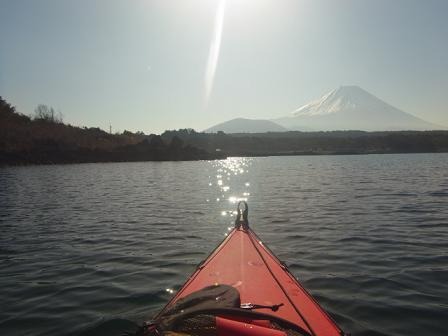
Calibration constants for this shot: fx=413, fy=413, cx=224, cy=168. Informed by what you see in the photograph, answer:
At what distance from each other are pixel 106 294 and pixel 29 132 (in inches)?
4035

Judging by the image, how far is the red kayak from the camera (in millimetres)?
5191

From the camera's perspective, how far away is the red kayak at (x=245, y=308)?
5191 mm

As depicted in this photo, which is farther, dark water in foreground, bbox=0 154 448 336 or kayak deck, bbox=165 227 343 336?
dark water in foreground, bbox=0 154 448 336

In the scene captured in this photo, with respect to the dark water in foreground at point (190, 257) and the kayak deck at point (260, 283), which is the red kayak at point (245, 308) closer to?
the kayak deck at point (260, 283)

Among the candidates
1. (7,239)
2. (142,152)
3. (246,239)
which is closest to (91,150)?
(142,152)

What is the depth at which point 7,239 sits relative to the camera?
51.4 feet

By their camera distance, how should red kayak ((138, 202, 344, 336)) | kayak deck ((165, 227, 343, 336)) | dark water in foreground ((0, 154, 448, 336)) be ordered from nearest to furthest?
red kayak ((138, 202, 344, 336)), kayak deck ((165, 227, 343, 336)), dark water in foreground ((0, 154, 448, 336))

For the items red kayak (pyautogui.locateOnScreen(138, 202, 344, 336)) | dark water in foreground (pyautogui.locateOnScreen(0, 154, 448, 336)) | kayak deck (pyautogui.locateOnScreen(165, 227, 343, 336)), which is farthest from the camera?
dark water in foreground (pyautogui.locateOnScreen(0, 154, 448, 336))

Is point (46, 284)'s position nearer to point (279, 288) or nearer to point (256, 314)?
point (279, 288)

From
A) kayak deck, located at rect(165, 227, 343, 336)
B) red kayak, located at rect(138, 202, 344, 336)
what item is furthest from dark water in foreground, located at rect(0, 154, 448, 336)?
red kayak, located at rect(138, 202, 344, 336)

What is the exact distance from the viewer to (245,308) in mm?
5875

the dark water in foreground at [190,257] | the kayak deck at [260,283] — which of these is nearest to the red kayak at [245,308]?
the kayak deck at [260,283]

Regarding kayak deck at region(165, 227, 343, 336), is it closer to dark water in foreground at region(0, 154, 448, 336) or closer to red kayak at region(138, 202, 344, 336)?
red kayak at region(138, 202, 344, 336)

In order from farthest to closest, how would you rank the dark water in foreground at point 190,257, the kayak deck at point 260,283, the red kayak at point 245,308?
the dark water in foreground at point 190,257, the kayak deck at point 260,283, the red kayak at point 245,308
